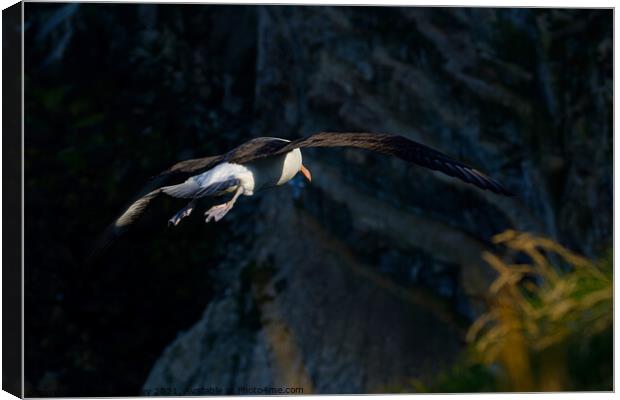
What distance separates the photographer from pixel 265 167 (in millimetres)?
8680

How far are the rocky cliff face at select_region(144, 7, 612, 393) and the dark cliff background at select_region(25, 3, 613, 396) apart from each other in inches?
0.8

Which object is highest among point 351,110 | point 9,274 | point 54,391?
point 351,110

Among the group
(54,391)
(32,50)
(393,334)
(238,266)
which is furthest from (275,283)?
(32,50)

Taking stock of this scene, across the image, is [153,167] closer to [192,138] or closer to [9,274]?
[192,138]

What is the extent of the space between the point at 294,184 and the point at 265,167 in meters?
3.23

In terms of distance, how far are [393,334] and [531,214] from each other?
165cm

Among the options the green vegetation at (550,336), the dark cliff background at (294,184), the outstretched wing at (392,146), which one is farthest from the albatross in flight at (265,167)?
the dark cliff background at (294,184)

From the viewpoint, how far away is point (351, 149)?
1209cm

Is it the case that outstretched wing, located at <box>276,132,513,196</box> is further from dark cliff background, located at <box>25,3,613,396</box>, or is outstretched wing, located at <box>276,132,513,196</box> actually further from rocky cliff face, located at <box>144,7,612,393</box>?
rocky cliff face, located at <box>144,7,612,393</box>

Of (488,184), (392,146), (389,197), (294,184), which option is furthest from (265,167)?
(389,197)

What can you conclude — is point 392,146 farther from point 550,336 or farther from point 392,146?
point 550,336

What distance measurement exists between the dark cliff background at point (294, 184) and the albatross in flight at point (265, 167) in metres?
2.80

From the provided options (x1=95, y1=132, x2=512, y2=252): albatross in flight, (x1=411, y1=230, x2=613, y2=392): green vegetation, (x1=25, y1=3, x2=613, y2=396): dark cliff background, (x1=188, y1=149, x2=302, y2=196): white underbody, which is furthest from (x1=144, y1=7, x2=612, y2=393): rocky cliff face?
(x1=411, y1=230, x2=613, y2=392): green vegetation

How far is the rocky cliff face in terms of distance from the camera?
11.3 m
